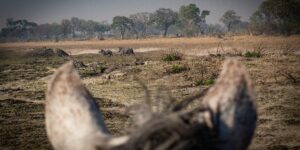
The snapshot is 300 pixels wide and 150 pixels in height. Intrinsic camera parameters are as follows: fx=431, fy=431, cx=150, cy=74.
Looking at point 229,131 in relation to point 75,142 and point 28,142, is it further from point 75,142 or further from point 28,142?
point 28,142

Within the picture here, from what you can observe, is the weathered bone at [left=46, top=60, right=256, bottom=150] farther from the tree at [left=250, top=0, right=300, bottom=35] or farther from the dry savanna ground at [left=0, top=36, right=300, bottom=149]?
the tree at [left=250, top=0, right=300, bottom=35]

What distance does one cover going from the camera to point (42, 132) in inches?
386

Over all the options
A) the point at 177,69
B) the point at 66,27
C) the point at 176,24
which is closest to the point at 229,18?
the point at 176,24

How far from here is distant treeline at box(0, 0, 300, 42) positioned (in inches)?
2571

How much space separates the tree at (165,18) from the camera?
11031cm

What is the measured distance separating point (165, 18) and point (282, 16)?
156 ft

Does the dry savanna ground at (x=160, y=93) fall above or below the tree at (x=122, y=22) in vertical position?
below

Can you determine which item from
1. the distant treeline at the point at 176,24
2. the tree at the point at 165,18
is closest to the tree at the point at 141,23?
the distant treeline at the point at 176,24

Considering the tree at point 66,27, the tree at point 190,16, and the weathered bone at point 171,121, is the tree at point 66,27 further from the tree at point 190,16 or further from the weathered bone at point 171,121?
the weathered bone at point 171,121

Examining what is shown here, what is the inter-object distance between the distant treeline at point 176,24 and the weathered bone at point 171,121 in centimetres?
5959

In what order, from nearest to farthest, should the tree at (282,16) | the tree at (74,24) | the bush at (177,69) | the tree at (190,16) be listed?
the bush at (177,69)
the tree at (282,16)
the tree at (190,16)
the tree at (74,24)

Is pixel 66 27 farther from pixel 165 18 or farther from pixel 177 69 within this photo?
pixel 177 69

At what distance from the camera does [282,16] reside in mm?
66812

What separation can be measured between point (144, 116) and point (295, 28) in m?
60.6
